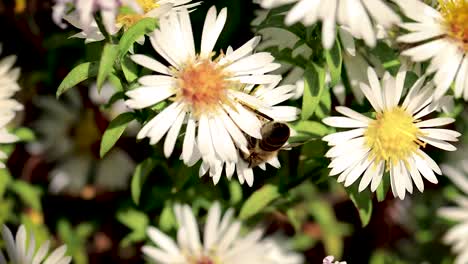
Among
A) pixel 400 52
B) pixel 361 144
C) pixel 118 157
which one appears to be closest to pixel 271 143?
pixel 361 144

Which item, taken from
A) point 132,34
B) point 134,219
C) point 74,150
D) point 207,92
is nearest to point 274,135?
point 207,92

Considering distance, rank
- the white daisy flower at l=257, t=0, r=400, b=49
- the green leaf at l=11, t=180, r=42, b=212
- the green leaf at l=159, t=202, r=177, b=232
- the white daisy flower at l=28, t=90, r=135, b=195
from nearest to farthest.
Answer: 1. the white daisy flower at l=257, t=0, r=400, b=49
2. the green leaf at l=159, t=202, r=177, b=232
3. the green leaf at l=11, t=180, r=42, b=212
4. the white daisy flower at l=28, t=90, r=135, b=195

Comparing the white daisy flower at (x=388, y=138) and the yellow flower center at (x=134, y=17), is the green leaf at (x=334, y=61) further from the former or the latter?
the yellow flower center at (x=134, y=17)

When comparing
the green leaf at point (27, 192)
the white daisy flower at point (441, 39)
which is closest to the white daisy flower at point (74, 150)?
the green leaf at point (27, 192)

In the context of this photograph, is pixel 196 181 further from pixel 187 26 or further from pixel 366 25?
pixel 366 25

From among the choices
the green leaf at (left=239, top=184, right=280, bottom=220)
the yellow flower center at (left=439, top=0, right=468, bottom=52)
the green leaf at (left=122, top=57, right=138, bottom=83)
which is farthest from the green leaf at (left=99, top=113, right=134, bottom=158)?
the yellow flower center at (left=439, top=0, right=468, bottom=52)

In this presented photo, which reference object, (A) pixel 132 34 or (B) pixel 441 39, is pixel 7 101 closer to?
(A) pixel 132 34

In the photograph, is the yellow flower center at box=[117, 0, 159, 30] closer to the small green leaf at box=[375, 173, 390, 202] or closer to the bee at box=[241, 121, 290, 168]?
the bee at box=[241, 121, 290, 168]

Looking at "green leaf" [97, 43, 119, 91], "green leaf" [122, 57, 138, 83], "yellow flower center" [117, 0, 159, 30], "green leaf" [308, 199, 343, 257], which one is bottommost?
"green leaf" [308, 199, 343, 257]
